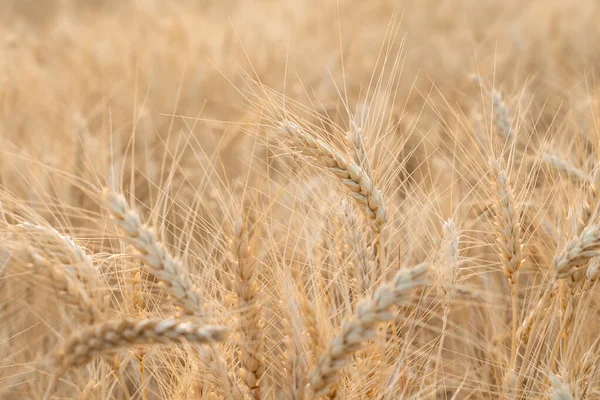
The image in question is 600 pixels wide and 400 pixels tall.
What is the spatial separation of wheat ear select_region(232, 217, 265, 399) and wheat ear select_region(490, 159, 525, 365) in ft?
1.72

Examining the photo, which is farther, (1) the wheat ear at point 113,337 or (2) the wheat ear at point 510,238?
(2) the wheat ear at point 510,238

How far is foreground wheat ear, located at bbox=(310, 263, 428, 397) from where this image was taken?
36.6 inches

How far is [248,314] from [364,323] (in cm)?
24

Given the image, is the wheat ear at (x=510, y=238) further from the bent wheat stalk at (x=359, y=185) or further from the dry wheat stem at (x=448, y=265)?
the bent wheat stalk at (x=359, y=185)

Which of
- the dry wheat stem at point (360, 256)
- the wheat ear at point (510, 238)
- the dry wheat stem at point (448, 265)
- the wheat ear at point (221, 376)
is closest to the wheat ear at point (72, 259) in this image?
the wheat ear at point (221, 376)

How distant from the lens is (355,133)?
128cm

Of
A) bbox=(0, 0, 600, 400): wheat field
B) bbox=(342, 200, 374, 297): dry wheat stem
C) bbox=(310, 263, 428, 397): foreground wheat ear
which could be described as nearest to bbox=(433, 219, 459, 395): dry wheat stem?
bbox=(0, 0, 600, 400): wheat field

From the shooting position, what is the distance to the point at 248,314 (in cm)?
108

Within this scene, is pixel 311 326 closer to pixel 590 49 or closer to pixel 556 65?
pixel 556 65

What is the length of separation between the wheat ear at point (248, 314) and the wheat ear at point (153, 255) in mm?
91

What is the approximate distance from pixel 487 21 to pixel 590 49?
0.96 m

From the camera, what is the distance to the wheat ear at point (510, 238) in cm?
123

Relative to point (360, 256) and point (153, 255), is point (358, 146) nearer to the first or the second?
point (360, 256)

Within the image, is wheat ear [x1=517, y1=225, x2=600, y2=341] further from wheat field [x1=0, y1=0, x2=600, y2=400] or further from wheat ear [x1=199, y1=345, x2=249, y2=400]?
wheat ear [x1=199, y1=345, x2=249, y2=400]
